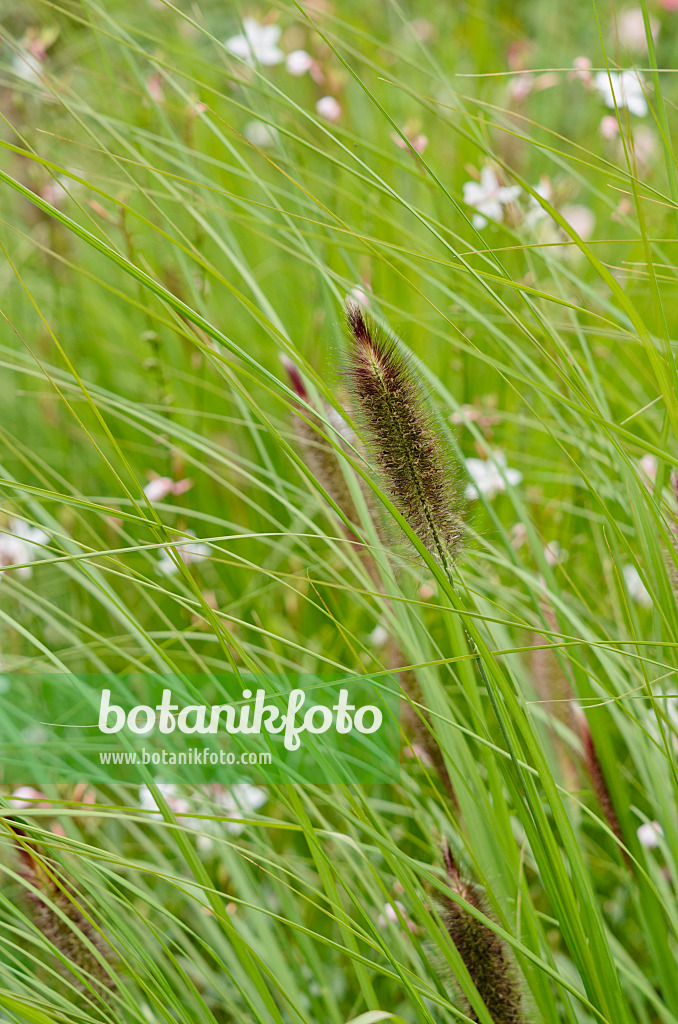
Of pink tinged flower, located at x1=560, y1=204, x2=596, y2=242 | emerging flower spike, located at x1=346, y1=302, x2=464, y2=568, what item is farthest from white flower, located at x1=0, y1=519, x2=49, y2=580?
pink tinged flower, located at x1=560, y1=204, x2=596, y2=242

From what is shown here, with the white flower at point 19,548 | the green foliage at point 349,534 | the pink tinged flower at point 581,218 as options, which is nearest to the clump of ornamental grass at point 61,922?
the green foliage at point 349,534

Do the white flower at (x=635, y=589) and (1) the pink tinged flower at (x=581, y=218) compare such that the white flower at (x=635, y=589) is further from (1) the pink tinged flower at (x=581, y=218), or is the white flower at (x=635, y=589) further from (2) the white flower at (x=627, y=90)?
(1) the pink tinged flower at (x=581, y=218)

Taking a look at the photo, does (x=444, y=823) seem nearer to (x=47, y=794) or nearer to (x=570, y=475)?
(x=47, y=794)

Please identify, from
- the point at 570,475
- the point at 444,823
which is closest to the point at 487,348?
the point at 570,475

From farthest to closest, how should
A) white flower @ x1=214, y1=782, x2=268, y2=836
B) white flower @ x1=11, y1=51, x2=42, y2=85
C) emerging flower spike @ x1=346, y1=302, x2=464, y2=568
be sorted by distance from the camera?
1. white flower @ x1=214, y1=782, x2=268, y2=836
2. white flower @ x1=11, y1=51, x2=42, y2=85
3. emerging flower spike @ x1=346, y1=302, x2=464, y2=568

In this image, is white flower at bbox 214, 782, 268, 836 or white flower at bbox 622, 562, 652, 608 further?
white flower at bbox 622, 562, 652, 608

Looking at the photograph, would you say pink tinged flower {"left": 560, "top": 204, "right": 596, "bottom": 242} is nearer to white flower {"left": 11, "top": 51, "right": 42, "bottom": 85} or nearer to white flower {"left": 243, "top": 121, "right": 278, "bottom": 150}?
white flower {"left": 243, "top": 121, "right": 278, "bottom": 150}
